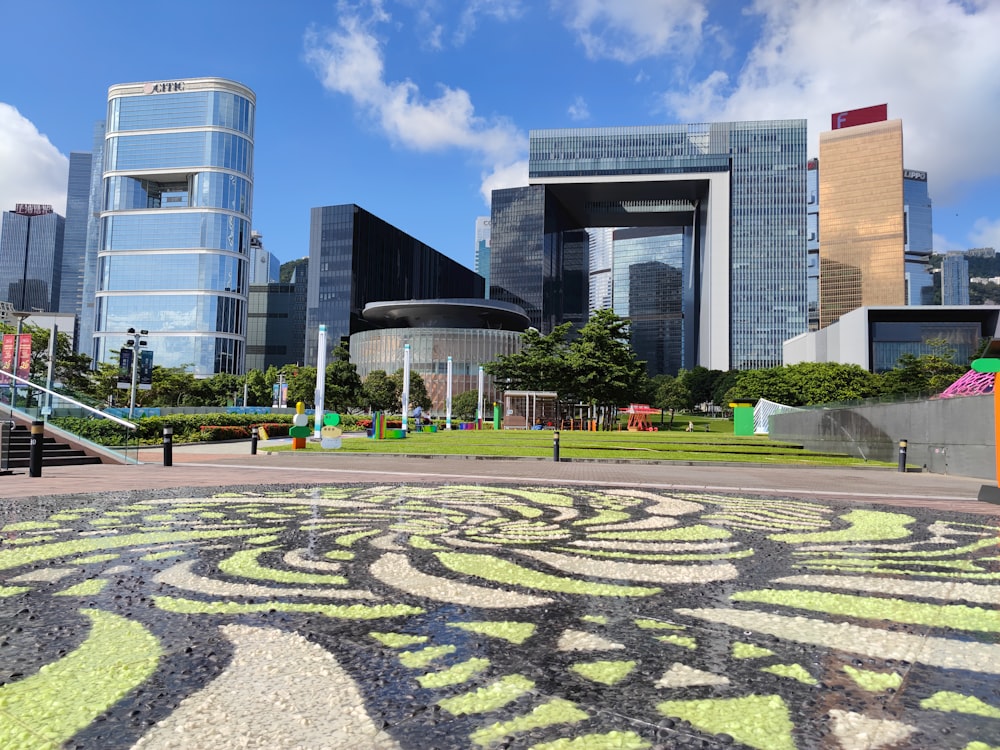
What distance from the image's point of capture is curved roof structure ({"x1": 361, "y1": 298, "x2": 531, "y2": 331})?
121 metres

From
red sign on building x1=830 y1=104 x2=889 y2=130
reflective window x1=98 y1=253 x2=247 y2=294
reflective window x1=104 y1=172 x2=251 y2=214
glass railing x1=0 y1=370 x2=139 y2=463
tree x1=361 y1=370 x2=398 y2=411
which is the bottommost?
glass railing x1=0 y1=370 x2=139 y2=463

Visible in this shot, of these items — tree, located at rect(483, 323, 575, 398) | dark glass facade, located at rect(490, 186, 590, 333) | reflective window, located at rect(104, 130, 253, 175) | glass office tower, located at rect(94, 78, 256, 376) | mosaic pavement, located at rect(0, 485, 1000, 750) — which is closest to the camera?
mosaic pavement, located at rect(0, 485, 1000, 750)

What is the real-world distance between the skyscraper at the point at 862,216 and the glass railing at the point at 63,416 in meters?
200

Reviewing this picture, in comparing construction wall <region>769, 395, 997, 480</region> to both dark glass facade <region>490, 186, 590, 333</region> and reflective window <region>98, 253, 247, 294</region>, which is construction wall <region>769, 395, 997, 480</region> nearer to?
reflective window <region>98, 253, 247, 294</region>

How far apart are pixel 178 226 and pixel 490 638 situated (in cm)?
14607

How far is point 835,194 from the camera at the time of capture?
194125 millimetres

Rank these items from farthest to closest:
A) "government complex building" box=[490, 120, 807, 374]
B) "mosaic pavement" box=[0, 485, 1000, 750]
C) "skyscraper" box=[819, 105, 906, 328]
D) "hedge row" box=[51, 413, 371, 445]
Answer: "skyscraper" box=[819, 105, 906, 328]
"government complex building" box=[490, 120, 807, 374]
"hedge row" box=[51, 413, 371, 445]
"mosaic pavement" box=[0, 485, 1000, 750]

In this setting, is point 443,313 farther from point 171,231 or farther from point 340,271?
point 171,231

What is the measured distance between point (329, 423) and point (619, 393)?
30.7 meters

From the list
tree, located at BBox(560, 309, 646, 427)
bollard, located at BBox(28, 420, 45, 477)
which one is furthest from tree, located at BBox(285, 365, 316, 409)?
bollard, located at BBox(28, 420, 45, 477)

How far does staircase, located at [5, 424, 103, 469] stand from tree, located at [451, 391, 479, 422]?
76.1 metres

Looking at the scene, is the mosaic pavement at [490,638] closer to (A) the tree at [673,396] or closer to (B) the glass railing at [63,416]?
(B) the glass railing at [63,416]

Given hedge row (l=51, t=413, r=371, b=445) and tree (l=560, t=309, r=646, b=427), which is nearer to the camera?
hedge row (l=51, t=413, r=371, b=445)

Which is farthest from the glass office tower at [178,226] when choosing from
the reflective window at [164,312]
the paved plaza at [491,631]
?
the paved plaza at [491,631]
